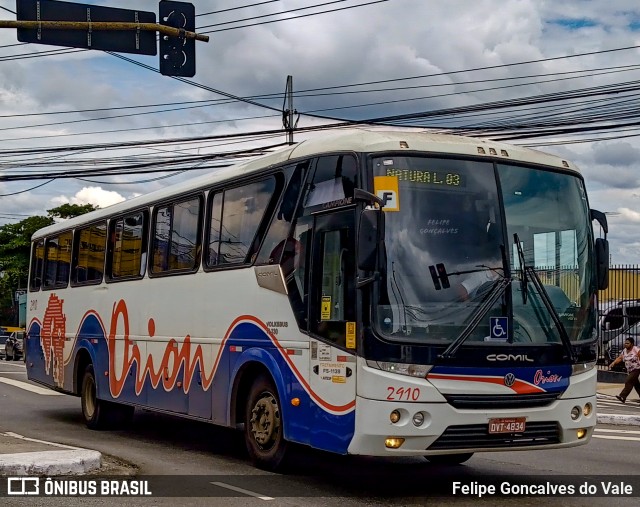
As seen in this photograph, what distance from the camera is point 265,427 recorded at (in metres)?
10.2

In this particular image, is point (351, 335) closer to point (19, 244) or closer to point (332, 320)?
point (332, 320)

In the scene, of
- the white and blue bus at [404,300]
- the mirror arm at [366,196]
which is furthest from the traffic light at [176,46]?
the mirror arm at [366,196]

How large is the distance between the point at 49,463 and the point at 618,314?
21.5m

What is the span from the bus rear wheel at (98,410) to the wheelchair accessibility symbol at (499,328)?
326 inches

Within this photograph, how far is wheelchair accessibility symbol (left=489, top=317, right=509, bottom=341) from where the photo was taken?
8.70m

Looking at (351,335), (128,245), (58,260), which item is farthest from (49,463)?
(58,260)

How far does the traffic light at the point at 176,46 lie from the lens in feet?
48.3

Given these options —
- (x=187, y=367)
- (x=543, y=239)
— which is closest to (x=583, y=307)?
(x=543, y=239)

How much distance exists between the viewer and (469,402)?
8.58 m

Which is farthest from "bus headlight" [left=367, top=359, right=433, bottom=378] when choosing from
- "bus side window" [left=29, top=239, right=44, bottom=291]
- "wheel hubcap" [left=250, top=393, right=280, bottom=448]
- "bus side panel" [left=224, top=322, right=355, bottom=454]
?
"bus side window" [left=29, top=239, right=44, bottom=291]

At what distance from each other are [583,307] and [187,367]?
5126 mm

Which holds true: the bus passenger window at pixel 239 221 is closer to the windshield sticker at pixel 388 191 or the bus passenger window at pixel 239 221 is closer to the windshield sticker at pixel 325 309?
the windshield sticker at pixel 325 309

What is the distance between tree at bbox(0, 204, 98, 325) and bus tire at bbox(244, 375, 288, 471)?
61.3m

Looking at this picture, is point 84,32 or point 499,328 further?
point 84,32
